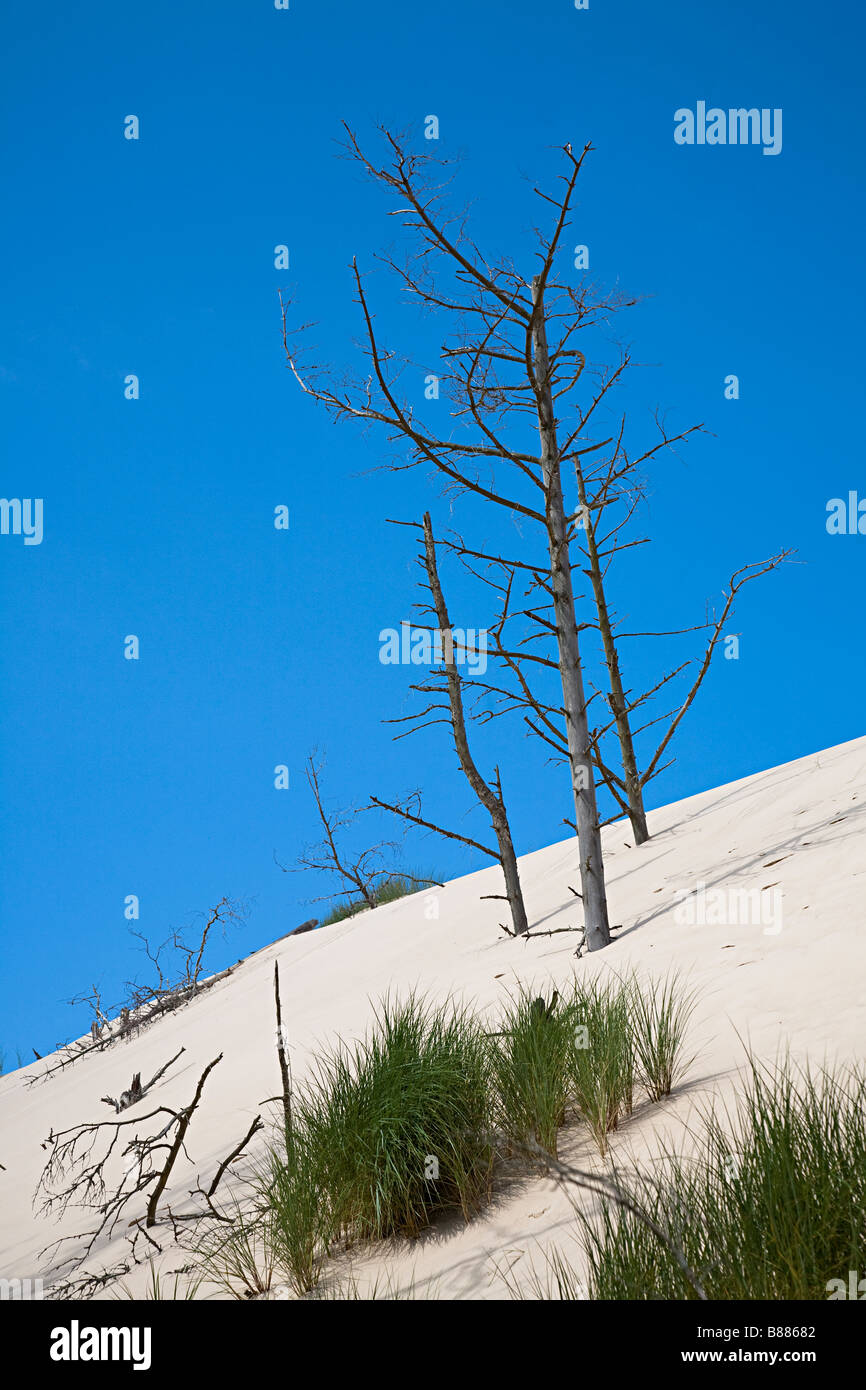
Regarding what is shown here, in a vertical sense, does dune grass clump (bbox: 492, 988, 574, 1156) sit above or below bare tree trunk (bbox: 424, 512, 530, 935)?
below

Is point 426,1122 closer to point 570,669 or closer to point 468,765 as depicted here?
point 570,669

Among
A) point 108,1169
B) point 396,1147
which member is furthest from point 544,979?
point 108,1169

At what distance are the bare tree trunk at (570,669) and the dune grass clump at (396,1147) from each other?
135 inches

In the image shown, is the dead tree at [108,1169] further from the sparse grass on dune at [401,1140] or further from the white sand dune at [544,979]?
the sparse grass on dune at [401,1140]

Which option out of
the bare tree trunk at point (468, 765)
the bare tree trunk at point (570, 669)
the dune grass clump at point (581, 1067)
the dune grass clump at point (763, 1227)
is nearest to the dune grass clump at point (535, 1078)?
the dune grass clump at point (581, 1067)

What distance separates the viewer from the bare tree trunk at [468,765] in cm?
1007

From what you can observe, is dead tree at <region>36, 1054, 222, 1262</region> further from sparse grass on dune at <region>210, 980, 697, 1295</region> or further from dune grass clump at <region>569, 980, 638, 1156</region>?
dune grass clump at <region>569, 980, 638, 1156</region>

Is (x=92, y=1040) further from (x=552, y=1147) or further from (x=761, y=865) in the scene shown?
(x=552, y=1147)

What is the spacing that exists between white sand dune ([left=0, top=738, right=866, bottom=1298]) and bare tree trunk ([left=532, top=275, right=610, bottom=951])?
40 cm

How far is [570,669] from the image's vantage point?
26.1ft

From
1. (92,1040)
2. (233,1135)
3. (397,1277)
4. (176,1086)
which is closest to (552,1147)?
(397,1277)

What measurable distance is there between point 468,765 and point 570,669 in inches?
143

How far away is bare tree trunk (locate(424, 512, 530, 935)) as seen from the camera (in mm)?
10070

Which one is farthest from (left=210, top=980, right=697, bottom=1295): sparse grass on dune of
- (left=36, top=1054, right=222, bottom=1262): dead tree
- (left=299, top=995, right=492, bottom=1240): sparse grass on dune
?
(left=36, top=1054, right=222, bottom=1262): dead tree
